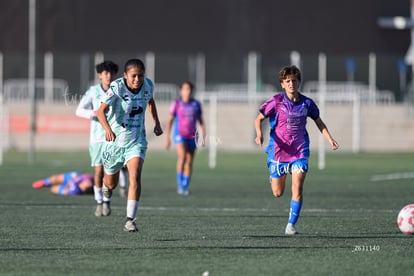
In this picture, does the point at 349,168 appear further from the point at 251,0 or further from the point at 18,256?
the point at 18,256

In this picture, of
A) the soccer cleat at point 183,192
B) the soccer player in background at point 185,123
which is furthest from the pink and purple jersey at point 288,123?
the soccer player in background at point 185,123

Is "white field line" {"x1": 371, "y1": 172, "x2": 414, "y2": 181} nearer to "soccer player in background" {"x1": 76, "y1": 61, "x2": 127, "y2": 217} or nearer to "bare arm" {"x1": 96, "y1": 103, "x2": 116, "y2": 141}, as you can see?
"soccer player in background" {"x1": 76, "y1": 61, "x2": 127, "y2": 217}

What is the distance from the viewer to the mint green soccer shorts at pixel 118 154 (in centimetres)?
1426

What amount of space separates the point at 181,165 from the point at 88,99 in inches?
207

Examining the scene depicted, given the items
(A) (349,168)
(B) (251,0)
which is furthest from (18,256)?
(B) (251,0)

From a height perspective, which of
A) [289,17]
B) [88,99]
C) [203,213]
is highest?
[289,17]

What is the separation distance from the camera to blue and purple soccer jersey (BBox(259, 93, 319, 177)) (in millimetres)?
14203

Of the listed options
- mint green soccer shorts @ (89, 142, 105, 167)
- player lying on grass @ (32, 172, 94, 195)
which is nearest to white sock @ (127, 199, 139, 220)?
mint green soccer shorts @ (89, 142, 105, 167)

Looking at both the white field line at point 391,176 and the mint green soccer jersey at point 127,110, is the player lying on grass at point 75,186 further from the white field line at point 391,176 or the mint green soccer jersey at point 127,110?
the white field line at point 391,176

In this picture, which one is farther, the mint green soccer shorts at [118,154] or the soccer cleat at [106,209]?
the soccer cleat at [106,209]

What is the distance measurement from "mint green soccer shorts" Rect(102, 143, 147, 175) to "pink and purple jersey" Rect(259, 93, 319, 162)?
1594 mm

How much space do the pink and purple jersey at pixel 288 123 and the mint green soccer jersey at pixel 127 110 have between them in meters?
1.50

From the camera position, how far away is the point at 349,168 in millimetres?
31828

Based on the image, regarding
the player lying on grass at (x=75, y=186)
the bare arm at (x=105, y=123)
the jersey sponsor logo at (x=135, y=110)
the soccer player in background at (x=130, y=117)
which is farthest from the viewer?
the player lying on grass at (x=75, y=186)
